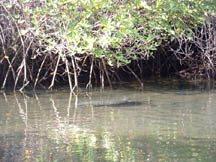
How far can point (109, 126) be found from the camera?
5547mm

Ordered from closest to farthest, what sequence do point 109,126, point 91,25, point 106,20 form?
1. point 109,126
2. point 106,20
3. point 91,25

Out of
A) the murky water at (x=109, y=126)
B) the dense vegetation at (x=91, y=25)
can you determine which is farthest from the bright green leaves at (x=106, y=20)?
the murky water at (x=109, y=126)

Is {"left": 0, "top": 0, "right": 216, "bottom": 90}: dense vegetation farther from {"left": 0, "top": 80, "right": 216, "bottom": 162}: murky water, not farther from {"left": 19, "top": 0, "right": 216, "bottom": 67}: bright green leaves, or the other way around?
{"left": 0, "top": 80, "right": 216, "bottom": 162}: murky water

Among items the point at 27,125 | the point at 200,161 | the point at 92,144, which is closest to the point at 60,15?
the point at 27,125

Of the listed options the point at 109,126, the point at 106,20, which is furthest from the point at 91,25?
the point at 109,126

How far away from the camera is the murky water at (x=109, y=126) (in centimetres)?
426

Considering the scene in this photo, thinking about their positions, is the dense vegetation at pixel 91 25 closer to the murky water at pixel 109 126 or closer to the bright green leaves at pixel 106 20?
the bright green leaves at pixel 106 20

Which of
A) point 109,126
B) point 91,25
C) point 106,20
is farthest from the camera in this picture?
point 91,25

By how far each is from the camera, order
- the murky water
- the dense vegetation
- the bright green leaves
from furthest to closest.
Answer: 1. the dense vegetation
2. the bright green leaves
3. the murky water

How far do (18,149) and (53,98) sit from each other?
12.1 feet

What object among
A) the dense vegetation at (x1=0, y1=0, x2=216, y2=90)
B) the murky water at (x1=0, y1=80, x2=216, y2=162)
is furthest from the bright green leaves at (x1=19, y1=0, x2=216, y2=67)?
the murky water at (x1=0, y1=80, x2=216, y2=162)

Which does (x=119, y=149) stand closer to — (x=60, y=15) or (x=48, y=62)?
(x=60, y=15)

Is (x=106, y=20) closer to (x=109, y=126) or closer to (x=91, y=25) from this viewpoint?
(x=91, y=25)

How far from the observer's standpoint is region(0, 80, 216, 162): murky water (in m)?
4.26
